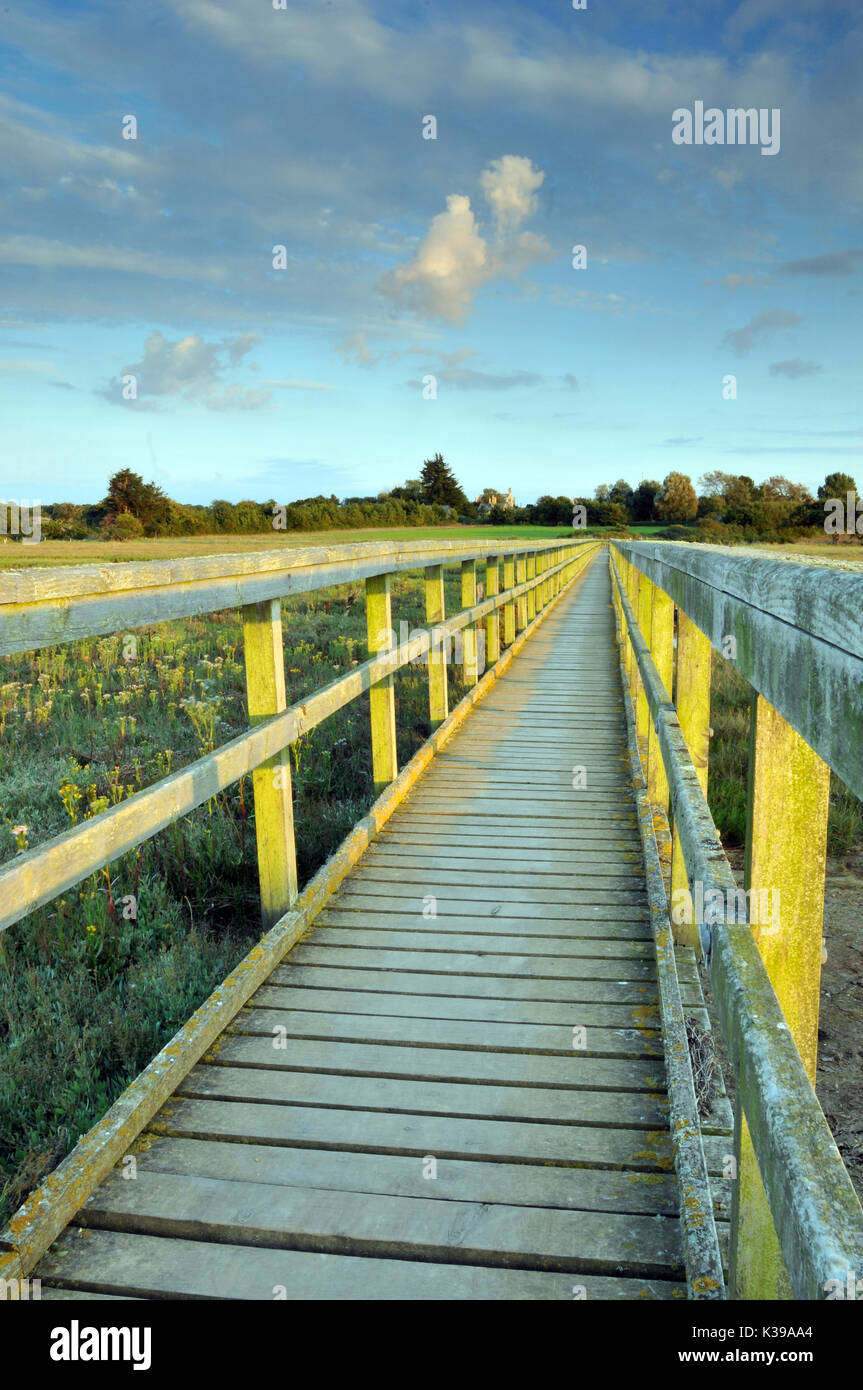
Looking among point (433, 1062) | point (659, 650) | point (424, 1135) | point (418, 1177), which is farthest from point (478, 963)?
point (659, 650)

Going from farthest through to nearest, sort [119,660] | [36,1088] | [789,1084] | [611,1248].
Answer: [119,660]
[36,1088]
[611,1248]
[789,1084]

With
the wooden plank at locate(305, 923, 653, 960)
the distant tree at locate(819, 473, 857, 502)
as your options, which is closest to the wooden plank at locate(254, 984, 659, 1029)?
the wooden plank at locate(305, 923, 653, 960)

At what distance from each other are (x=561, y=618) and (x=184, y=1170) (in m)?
14.1

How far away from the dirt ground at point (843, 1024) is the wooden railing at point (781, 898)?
212 centimetres

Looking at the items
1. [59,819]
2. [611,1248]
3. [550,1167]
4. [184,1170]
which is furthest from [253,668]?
[59,819]

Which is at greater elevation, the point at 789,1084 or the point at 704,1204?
the point at 789,1084

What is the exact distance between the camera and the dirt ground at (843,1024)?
3.49 metres

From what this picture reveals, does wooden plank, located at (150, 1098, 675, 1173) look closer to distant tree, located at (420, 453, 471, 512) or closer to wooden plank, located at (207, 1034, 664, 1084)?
wooden plank, located at (207, 1034, 664, 1084)

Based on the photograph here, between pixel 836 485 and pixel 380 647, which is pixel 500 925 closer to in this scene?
pixel 380 647

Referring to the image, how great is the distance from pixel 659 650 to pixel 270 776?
248 centimetres

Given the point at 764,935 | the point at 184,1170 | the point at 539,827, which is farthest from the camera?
the point at 539,827
